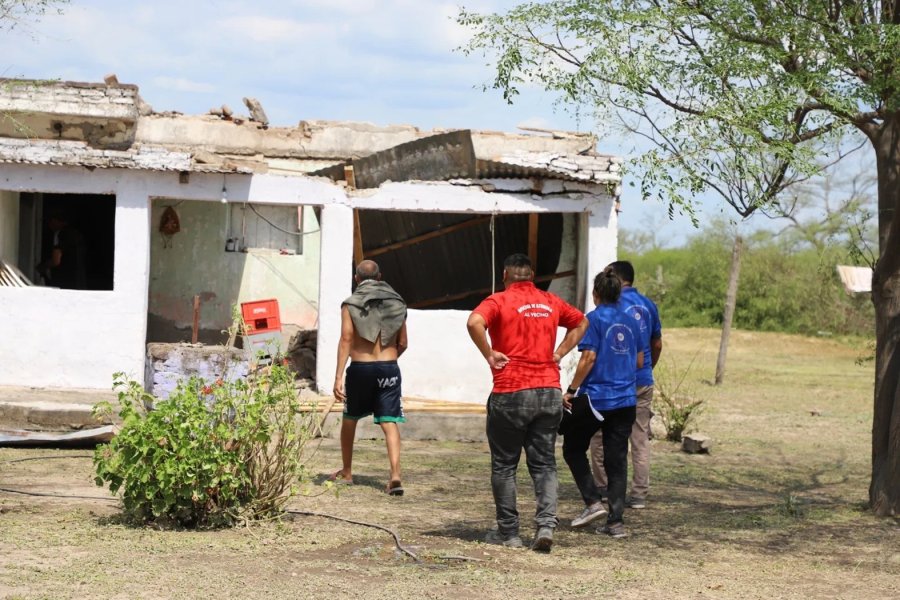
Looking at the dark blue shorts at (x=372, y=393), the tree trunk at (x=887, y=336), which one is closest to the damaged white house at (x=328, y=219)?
the tree trunk at (x=887, y=336)

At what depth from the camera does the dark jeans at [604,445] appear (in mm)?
7910

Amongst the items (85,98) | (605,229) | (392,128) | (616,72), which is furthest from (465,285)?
(616,72)

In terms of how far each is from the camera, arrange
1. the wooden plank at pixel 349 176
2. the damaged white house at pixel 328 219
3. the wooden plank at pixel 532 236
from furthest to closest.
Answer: the wooden plank at pixel 532 236, the wooden plank at pixel 349 176, the damaged white house at pixel 328 219

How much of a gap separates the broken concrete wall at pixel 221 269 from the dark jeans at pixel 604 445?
1181cm

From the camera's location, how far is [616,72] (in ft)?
28.9

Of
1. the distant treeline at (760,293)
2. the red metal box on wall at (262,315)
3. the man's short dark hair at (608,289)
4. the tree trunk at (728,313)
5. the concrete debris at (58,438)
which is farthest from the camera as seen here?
the distant treeline at (760,293)

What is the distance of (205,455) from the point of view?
743cm

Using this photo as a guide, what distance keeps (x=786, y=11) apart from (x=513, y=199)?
6.10 metres

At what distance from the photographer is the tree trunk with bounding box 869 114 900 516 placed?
28.8 feet

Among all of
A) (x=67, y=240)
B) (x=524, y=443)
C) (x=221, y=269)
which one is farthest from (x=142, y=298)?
(x=524, y=443)

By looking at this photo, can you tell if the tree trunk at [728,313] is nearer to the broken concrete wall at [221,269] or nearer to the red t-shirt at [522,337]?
the broken concrete wall at [221,269]

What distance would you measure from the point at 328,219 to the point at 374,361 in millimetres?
5303

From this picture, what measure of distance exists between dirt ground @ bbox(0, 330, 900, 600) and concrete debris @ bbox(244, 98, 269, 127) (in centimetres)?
888

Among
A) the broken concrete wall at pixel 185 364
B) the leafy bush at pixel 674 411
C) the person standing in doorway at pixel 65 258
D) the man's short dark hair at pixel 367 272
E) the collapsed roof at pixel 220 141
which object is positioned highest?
the collapsed roof at pixel 220 141
